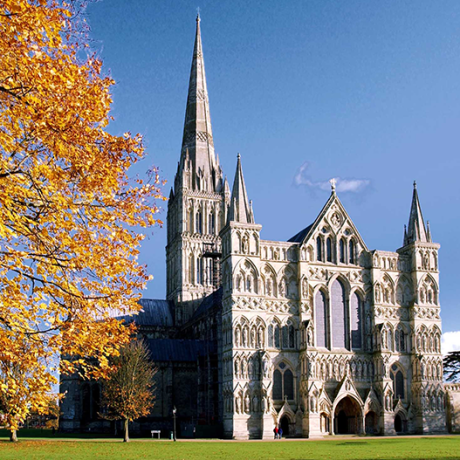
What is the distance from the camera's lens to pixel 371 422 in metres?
53.4

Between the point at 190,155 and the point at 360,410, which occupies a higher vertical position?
the point at 190,155

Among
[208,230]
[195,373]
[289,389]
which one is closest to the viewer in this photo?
[289,389]

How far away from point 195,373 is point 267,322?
14.3m

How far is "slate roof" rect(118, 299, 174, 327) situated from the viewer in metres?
79.8

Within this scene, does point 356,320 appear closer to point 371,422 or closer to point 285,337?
point 285,337

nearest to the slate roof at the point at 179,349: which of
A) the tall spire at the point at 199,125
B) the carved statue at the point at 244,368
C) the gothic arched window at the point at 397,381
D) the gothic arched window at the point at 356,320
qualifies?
the carved statue at the point at 244,368

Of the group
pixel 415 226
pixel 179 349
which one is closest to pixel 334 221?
pixel 415 226

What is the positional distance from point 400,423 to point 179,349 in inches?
902

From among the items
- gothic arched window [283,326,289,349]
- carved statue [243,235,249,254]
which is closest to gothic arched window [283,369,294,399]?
gothic arched window [283,326,289,349]

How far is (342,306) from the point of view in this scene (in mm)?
55875

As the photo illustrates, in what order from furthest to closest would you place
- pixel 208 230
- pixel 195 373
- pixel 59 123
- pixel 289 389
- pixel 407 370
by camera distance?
1. pixel 208 230
2. pixel 195 373
3. pixel 407 370
4. pixel 289 389
5. pixel 59 123

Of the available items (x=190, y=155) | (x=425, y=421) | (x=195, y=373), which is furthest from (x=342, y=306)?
(x=190, y=155)

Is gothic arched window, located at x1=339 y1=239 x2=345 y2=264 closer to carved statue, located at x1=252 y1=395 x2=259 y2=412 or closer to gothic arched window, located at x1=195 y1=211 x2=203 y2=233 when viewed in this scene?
Result: carved statue, located at x1=252 y1=395 x2=259 y2=412

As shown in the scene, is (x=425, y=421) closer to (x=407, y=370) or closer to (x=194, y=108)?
(x=407, y=370)
